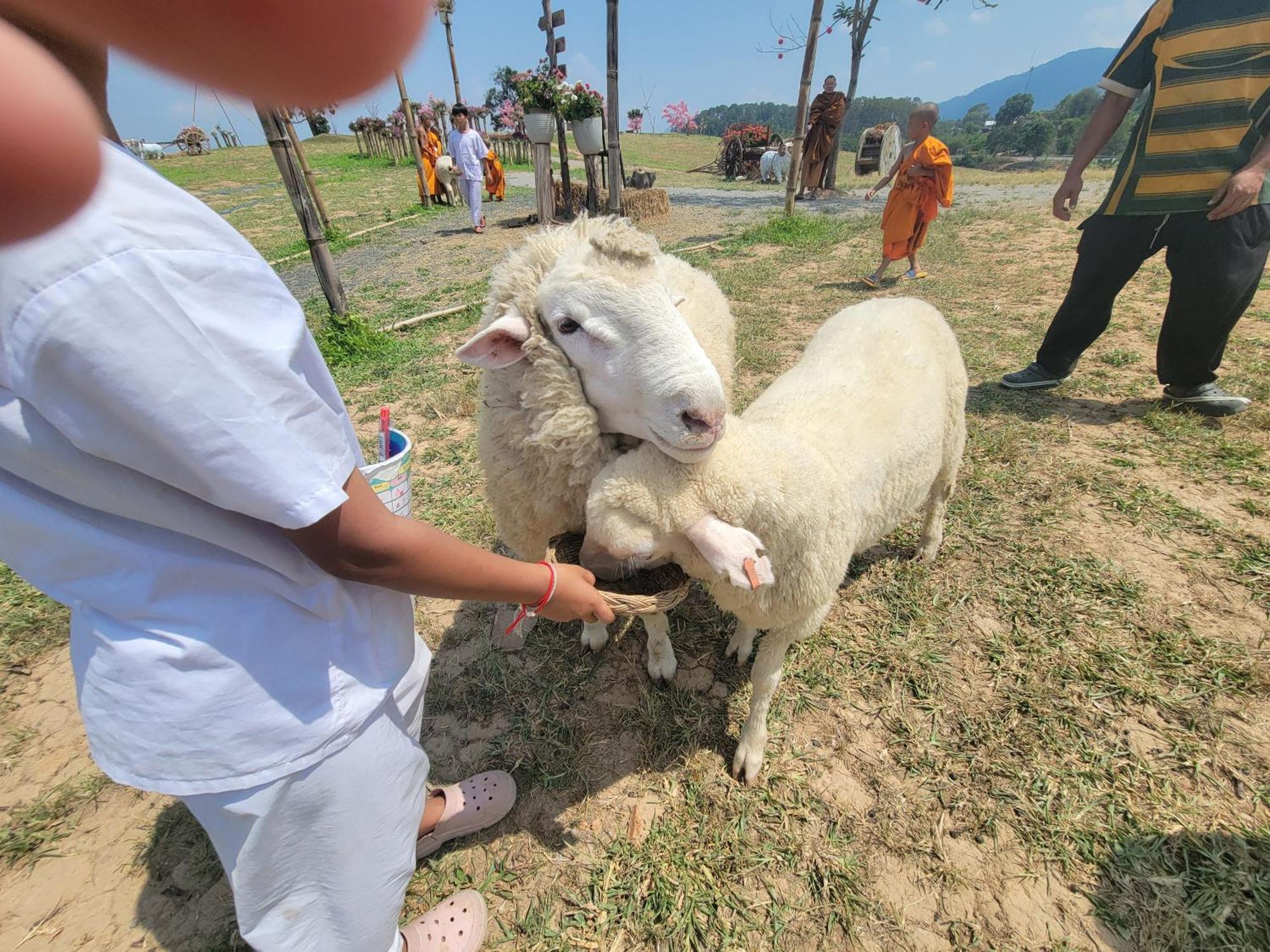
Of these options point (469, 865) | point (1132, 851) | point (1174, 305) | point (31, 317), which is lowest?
point (469, 865)

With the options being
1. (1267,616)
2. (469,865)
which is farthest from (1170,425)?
(469,865)

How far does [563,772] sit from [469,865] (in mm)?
422

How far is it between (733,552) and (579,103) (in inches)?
365

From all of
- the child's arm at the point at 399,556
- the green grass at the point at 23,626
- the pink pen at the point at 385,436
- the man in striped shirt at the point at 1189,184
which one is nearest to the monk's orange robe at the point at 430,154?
the green grass at the point at 23,626

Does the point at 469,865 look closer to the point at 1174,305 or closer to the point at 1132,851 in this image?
the point at 1132,851

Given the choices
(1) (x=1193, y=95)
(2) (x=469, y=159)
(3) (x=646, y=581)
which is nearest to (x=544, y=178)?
(2) (x=469, y=159)

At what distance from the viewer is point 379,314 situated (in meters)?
6.71

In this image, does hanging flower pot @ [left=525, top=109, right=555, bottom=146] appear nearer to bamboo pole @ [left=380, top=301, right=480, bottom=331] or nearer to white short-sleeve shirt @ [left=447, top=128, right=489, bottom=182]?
white short-sleeve shirt @ [left=447, top=128, right=489, bottom=182]

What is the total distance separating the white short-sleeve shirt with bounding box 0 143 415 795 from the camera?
610 mm

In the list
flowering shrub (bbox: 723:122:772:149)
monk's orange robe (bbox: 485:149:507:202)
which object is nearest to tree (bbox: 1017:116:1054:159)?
flowering shrub (bbox: 723:122:772:149)

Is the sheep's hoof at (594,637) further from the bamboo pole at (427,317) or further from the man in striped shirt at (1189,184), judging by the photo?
the bamboo pole at (427,317)

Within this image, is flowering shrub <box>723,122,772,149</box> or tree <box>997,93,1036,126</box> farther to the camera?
tree <box>997,93,1036,126</box>

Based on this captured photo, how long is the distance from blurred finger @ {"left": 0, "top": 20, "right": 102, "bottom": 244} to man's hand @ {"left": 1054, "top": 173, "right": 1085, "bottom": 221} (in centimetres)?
536

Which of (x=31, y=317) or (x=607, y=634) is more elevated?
(x=31, y=317)
